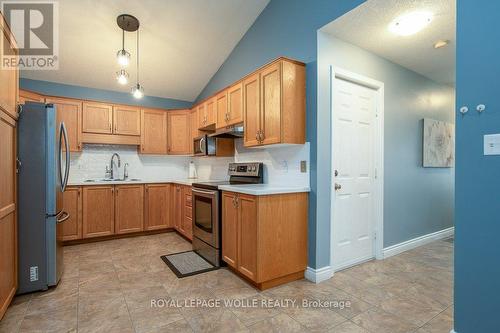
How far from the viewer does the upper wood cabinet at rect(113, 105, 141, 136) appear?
4.38 meters

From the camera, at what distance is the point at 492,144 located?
1.48m

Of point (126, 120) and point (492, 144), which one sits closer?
point (492, 144)

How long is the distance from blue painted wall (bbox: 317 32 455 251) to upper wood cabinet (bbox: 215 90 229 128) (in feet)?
4.75

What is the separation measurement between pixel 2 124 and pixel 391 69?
13.5ft

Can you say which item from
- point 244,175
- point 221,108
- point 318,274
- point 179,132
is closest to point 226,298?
point 318,274

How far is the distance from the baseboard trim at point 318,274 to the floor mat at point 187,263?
106 centimetres

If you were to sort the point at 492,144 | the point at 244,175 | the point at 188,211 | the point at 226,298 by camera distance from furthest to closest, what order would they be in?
the point at 188,211, the point at 244,175, the point at 226,298, the point at 492,144

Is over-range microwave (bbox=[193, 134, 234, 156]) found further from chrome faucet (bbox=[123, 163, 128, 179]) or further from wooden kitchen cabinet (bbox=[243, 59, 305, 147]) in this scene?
chrome faucet (bbox=[123, 163, 128, 179])

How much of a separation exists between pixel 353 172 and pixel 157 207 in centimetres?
328

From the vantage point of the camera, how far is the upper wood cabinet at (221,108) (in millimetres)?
3531

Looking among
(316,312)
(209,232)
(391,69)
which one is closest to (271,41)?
(391,69)

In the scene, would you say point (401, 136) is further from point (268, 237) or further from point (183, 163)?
point (183, 163)

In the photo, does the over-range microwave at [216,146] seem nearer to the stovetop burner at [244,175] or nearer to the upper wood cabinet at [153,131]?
the stovetop burner at [244,175]

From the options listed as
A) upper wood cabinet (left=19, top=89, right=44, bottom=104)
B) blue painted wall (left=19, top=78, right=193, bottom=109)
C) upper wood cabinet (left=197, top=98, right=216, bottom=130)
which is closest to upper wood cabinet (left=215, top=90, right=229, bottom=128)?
upper wood cabinet (left=197, top=98, right=216, bottom=130)
